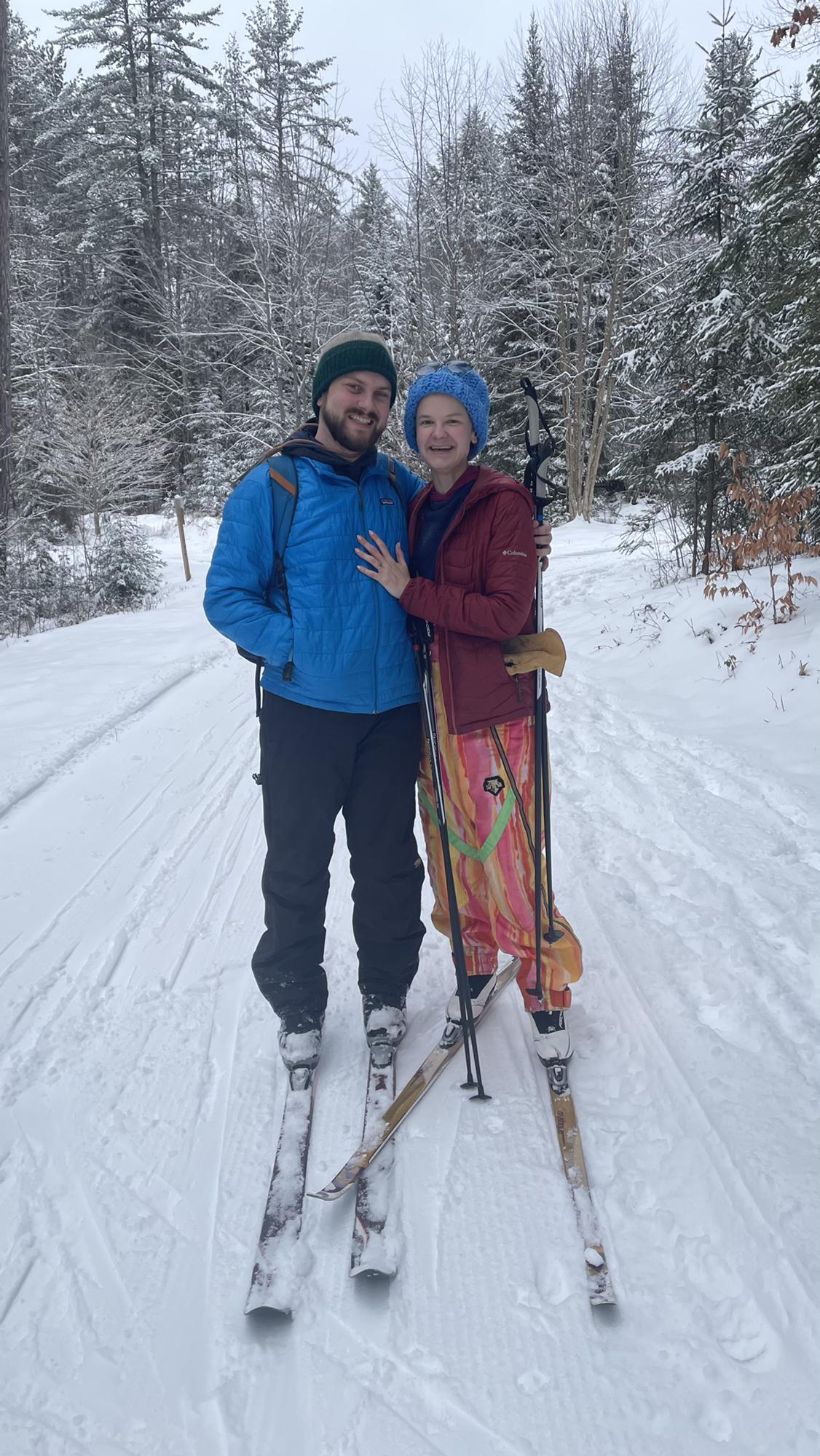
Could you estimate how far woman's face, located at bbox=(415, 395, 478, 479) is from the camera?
228 cm

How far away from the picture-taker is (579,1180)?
6.25 feet

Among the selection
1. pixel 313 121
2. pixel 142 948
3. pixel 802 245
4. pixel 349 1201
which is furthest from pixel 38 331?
pixel 349 1201

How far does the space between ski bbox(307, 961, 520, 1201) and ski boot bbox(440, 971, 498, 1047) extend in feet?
0.04

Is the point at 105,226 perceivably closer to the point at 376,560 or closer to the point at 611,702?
the point at 611,702

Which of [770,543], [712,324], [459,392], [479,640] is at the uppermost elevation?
[712,324]

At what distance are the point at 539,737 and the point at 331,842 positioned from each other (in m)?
0.75

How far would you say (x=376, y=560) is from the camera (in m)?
2.25

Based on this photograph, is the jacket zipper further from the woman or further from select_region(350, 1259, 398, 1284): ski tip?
select_region(350, 1259, 398, 1284): ski tip

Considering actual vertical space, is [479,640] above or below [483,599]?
below

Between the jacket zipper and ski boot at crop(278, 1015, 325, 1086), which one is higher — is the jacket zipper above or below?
above

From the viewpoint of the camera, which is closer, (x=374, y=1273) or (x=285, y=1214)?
(x=374, y=1273)

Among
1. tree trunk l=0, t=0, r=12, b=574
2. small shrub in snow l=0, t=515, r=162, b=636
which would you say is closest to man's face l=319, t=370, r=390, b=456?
tree trunk l=0, t=0, r=12, b=574

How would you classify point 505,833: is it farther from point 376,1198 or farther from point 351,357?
point 351,357

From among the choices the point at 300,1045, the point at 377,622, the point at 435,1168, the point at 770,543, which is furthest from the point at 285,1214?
the point at 770,543
